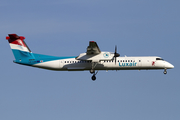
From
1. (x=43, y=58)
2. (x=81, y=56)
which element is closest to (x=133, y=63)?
(x=81, y=56)

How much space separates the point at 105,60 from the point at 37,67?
883cm

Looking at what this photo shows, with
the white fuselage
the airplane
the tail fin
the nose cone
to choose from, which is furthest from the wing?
the nose cone

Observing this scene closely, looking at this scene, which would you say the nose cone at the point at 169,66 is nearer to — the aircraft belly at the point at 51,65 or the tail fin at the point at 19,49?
→ the aircraft belly at the point at 51,65

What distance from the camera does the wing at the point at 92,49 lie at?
36.8 m

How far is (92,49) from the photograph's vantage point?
37.8 meters

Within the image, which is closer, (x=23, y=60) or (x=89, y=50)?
(x=89, y=50)

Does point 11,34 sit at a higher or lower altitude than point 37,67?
higher

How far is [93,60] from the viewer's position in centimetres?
3891

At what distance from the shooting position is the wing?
121ft

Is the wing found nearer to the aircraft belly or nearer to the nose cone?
the aircraft belly

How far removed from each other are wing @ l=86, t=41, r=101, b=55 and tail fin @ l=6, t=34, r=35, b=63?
7.69m

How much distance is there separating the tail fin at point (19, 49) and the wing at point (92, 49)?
7.69 metres

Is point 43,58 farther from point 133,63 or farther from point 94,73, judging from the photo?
point 133,63

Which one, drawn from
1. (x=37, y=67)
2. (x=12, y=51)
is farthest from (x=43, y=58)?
(x=12, y=51)
